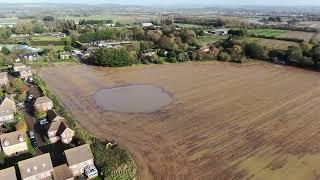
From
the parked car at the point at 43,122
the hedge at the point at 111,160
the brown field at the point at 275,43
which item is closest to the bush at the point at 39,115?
the parked car at the point at 43,122

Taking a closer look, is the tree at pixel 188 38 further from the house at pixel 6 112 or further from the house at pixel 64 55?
the house at pixel 6 112

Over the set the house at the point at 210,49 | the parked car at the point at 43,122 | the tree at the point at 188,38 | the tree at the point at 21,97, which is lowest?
the parked car at the point at 43,122

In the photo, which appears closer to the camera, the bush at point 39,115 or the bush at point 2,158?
the bush at point 2,158

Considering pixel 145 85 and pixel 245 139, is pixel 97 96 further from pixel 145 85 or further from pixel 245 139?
pixel 245 139

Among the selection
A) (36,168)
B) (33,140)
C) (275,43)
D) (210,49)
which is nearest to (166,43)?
(210,49)

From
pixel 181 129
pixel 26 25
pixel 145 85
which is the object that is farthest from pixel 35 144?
pixel 26 25

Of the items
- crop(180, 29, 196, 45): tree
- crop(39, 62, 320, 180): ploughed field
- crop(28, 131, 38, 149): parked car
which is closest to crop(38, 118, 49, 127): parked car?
crop(28, 131, 38, 149): parked car
